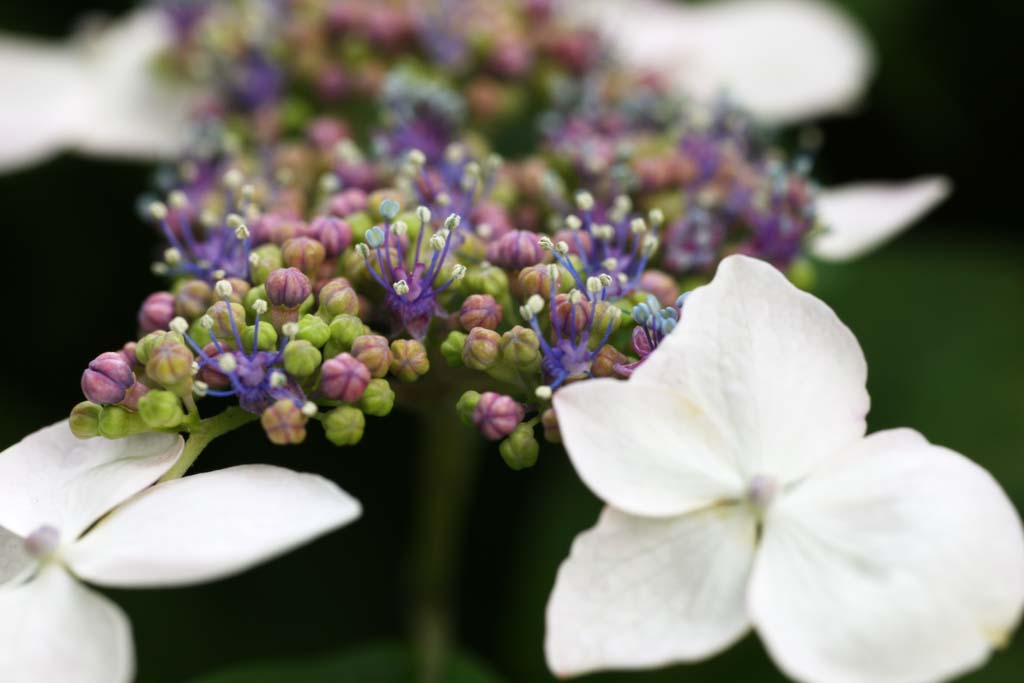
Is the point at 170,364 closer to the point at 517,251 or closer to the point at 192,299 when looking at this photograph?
the point at 192,299

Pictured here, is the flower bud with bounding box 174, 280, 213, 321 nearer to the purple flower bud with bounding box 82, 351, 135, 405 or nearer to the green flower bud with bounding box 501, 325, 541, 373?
the purple flower bud with bounding box 82, 351, 135, 405

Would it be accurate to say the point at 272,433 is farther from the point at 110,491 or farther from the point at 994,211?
the point at 994,211

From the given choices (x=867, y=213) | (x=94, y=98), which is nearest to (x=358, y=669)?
(x=867, y=213)

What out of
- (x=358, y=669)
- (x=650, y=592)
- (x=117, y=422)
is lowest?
(x=358, y=669)

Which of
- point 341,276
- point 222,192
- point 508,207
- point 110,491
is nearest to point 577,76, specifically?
point 508,207

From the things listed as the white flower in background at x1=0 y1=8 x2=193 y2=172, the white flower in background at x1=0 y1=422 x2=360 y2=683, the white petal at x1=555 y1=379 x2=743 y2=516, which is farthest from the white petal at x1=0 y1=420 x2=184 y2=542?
the white flower in background at x1=0 y1=8 x2=193 y2=172
